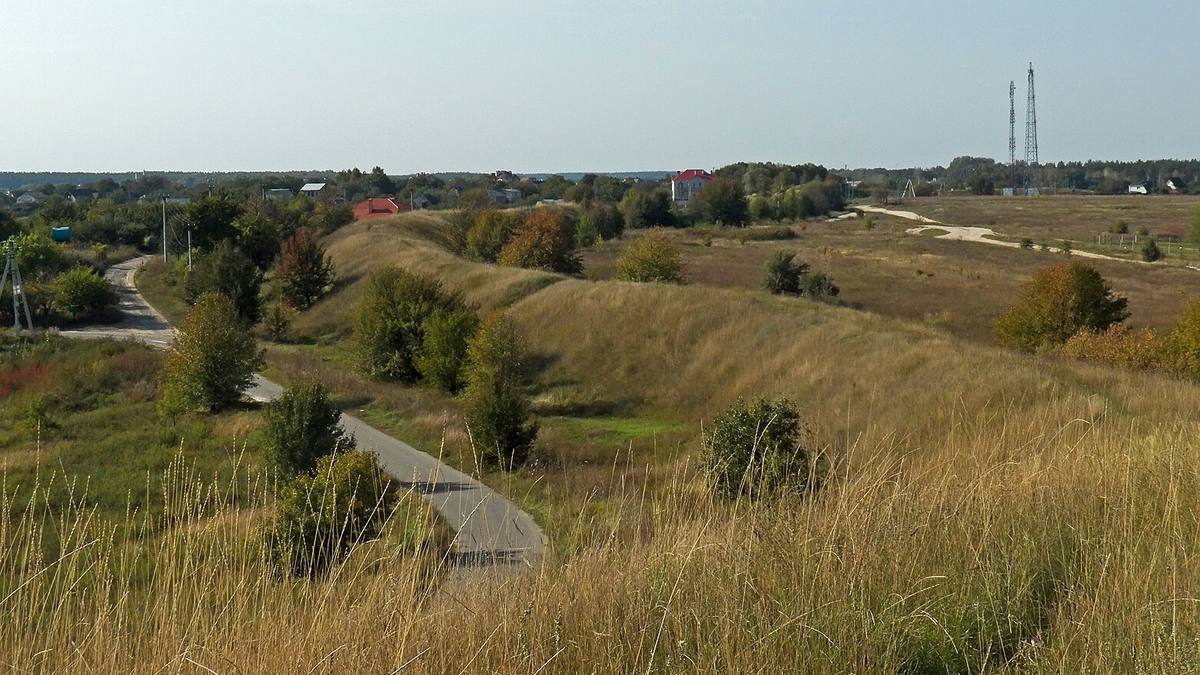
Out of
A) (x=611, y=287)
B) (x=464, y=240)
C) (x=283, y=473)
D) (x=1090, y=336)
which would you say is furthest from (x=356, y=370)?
(x=464, y=240)

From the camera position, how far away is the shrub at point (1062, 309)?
3600 cm

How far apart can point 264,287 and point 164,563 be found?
6350 cm

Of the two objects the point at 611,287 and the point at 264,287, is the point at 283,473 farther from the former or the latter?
the point at 264,287

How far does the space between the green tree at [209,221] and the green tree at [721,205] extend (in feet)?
180

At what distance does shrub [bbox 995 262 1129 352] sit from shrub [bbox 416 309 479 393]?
19.2 m

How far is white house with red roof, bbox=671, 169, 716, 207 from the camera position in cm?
14790

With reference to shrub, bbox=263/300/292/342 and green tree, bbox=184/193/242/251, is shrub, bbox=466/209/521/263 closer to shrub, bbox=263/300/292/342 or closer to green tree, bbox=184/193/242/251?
green tree, bbox=184/193/242/251

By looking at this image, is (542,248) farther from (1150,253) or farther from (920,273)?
(1150,253)

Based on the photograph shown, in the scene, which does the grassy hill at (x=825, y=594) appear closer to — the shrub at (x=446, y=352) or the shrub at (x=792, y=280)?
the shrub at (x=446, y=352)

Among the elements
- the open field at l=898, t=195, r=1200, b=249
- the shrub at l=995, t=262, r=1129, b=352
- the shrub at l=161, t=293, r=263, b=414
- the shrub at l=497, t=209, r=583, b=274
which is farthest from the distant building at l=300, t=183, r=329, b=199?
the shrub at l=995, t=262, r=1129, b=352

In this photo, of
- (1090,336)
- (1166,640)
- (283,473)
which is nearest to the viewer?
(1166,640)

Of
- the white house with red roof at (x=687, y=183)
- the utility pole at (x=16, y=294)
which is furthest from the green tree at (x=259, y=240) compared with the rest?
the white house with red roof at (x=687, y=183)

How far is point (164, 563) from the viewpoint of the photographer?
461cm

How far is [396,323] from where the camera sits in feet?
130
